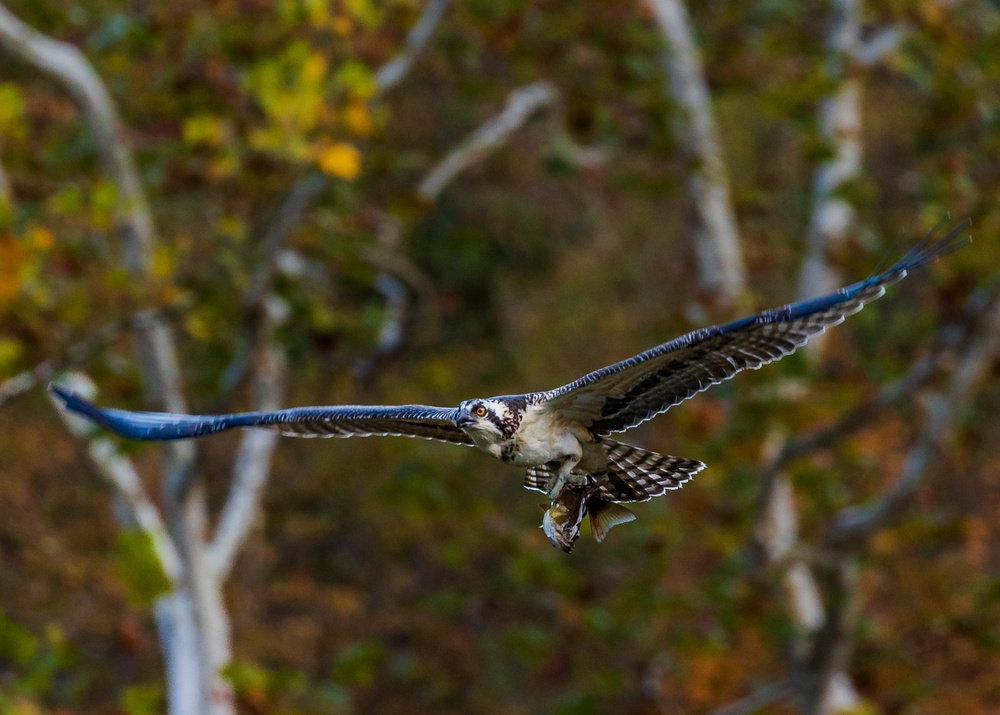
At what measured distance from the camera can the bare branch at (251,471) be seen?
905cm

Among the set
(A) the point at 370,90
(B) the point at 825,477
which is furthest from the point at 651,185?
(A) the point at 370,90

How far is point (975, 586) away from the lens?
8.99 meters

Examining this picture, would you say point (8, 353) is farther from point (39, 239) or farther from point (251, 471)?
point (251, 471)

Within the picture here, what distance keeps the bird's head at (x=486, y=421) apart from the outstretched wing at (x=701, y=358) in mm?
173

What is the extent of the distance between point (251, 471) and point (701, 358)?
5.37m

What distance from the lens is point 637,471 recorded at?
16.9 ft

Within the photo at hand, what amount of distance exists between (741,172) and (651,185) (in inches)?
388

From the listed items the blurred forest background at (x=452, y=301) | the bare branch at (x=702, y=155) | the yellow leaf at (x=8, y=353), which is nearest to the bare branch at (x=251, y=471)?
the blurred forest background at (x=452, y=301)

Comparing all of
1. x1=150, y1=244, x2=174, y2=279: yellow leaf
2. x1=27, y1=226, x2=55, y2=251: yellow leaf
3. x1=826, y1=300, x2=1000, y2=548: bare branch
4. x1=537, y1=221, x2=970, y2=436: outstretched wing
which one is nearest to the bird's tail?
x1=537, y1=221, x2=970, y2=436: outstretched wing

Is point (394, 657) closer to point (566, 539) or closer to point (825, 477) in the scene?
point (825, 477)

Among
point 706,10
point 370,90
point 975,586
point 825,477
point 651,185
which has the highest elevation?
point 706,10

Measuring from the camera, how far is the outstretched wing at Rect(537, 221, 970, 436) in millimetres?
4258

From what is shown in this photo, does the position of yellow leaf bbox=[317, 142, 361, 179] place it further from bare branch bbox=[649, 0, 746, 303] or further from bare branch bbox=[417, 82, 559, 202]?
bare branch bbox=[649, 0, 746, 303]

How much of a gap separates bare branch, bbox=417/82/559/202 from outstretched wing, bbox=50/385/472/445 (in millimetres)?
4185
